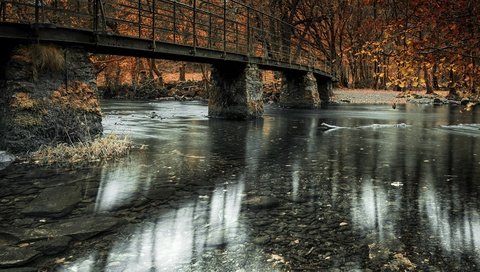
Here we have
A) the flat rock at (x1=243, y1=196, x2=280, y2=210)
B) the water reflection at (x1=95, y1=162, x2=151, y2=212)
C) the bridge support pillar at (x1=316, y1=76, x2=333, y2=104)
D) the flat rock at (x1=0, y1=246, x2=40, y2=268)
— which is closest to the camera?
the flat rock at (x1=0, y1=246, x2=40, y2=268)

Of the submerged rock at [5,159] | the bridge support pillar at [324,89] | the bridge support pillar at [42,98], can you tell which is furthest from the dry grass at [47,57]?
the bridge support pillar at [324,89]

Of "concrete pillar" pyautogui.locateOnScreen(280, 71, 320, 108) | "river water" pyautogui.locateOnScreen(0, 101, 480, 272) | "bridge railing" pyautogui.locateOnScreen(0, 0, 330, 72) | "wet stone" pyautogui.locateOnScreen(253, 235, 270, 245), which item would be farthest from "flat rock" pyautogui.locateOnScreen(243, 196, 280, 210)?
"concrete pillar" pyautogui.locateOnScreen(280, 71, 320, 108)

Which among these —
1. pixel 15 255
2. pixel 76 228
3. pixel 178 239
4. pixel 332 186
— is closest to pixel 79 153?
pixel 76 228

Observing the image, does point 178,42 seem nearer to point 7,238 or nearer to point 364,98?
point 7,238

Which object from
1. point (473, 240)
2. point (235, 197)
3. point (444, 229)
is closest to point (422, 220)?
point (444, 229)

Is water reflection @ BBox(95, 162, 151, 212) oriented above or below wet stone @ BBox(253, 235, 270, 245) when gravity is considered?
above

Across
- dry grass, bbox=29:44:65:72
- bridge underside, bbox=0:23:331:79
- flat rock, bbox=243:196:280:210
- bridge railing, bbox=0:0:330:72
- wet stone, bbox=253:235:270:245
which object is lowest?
wet stone, bbox=253:235:270:245

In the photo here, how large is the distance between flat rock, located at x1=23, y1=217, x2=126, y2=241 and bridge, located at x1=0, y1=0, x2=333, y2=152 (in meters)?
6.02

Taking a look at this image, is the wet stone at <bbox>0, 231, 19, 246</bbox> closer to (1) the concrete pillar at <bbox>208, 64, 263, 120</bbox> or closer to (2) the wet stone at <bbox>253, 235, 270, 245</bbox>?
(2) the wet stone at <bbox>253, 235, 270, 245</bbox>

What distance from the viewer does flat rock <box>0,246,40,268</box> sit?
4434 millimetres

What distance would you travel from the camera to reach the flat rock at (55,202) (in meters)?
6.15

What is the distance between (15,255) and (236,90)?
16821mm

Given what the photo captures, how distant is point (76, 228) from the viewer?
550 cm

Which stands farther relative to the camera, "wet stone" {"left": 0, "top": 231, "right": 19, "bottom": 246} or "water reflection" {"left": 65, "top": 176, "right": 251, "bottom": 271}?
"wet stone" {"left": 0, "top": 231, "right": 19, "bottom": 246}
